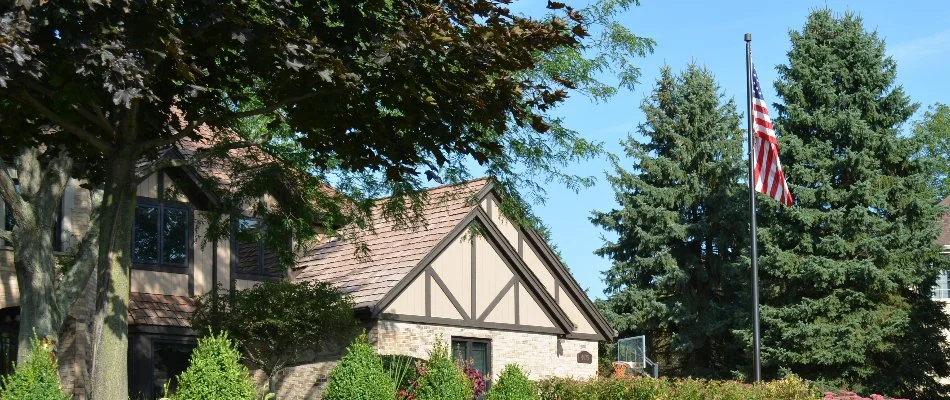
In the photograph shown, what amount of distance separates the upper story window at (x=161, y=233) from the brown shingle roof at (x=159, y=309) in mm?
620

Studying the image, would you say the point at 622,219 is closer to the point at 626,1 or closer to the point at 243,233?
the point at 626,1

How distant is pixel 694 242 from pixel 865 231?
25.3ft

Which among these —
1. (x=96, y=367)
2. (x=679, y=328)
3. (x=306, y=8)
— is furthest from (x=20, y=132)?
(x=679, y=328)

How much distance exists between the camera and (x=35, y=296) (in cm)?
1698

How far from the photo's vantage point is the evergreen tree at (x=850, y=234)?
3161 centimetres

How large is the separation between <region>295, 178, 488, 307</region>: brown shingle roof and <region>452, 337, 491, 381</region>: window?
2.14 meters

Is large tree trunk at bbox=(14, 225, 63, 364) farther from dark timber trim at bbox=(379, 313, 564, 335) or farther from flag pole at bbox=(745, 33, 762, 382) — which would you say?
flag pole at bbox=(745, 33, 762, 382)

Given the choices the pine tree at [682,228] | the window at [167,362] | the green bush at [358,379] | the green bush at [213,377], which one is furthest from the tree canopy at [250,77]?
the pine tree at [682,228]

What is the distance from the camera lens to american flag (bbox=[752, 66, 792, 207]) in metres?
23.8

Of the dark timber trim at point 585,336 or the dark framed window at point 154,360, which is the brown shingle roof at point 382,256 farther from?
the dark timber trim at point 585,336

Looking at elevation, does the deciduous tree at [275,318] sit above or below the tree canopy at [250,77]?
below

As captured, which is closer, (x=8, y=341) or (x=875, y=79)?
(x=8, y=341)

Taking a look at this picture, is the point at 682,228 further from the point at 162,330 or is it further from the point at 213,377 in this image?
the point at 213,377

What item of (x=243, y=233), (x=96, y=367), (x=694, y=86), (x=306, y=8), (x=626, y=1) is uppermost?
(x=694, y=86)
